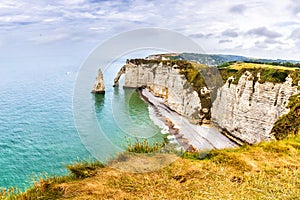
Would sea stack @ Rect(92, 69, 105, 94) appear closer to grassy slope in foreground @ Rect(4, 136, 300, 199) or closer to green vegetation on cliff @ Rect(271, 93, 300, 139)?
green vegetation on cliff @ Rect(271, 93, 300, 139)

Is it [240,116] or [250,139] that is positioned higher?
[240,116]

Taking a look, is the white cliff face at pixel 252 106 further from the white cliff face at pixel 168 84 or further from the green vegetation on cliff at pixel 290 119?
the white cliff face at pixel 168 84

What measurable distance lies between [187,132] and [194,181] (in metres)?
24.1

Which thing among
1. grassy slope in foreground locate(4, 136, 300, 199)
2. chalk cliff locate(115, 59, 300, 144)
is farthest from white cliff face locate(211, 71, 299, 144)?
grassy slope in foreground locate(4, 136, 300, 199)

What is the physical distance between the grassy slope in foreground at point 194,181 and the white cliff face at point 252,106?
48.1 feet

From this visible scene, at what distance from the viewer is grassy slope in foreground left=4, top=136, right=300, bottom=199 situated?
469 cm

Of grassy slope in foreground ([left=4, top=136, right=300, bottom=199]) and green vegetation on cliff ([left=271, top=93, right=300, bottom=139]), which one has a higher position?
grassy slope in foreground ([left=4, top=136, right=300, bottom=199])

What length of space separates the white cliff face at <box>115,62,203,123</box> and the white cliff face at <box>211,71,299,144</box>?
541cm

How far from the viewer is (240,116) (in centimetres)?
2484

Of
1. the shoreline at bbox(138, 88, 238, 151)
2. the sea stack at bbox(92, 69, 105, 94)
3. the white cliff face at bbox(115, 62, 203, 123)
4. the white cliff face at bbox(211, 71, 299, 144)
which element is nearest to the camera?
the white cliff face at bbox(211, 71, 299, 144)

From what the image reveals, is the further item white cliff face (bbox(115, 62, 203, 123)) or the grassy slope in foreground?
white cliff face (bbox(115, 62, 203, 123))

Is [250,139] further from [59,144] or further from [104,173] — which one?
[104,173]

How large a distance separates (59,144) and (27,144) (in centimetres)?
320

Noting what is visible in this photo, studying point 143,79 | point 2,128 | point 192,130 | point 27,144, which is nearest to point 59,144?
point 27,144
